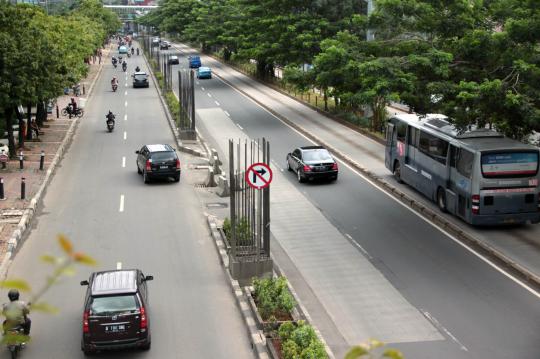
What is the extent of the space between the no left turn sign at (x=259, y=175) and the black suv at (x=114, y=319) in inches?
186

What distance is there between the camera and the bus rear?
23.5 m

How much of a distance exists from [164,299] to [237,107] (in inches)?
1636

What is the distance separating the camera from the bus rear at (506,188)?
2355cm

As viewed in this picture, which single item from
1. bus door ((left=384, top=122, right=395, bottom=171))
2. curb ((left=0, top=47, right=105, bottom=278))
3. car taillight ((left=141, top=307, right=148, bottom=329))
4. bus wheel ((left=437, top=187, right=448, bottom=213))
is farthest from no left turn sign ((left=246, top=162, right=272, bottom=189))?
bus door ((left=384, top=122, right=395, bottom=171))

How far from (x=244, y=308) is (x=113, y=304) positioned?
3.93 metres

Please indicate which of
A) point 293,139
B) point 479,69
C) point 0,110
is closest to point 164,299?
point 479,69

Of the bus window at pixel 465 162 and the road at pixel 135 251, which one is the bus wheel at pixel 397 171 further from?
the road at pixel 135 251

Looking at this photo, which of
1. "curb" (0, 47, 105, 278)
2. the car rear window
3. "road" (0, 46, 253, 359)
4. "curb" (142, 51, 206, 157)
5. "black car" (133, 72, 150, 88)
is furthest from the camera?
"black car" (133, 72, 150, 88)

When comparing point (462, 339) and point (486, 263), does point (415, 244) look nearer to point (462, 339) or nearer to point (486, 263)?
point (486, 263)

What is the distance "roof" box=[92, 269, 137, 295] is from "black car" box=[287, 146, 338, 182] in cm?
1671

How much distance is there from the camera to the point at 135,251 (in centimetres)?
2264

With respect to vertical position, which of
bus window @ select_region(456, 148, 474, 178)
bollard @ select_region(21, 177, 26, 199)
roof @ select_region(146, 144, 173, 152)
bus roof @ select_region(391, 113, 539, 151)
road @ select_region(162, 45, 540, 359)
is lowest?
road @ select_region(162, 45, 540, 359)

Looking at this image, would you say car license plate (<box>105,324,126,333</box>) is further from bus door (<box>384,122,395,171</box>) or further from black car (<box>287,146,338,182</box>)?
bus door (<box>384,122,395,171</box>)

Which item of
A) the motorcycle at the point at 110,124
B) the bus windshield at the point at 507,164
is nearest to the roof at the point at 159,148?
the bus windshield at the point at 507,164
